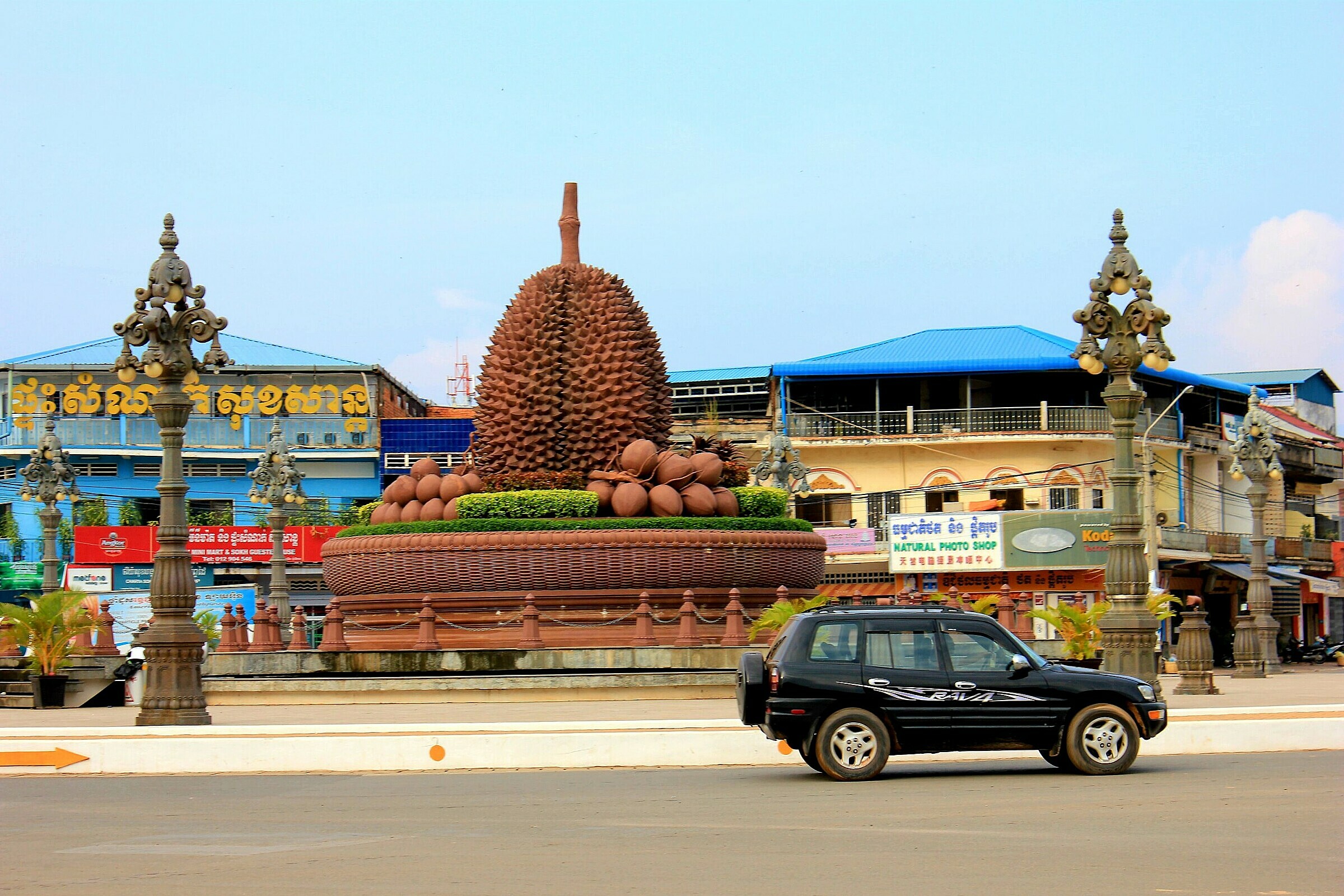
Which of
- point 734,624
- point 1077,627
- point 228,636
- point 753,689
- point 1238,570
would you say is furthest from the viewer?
point 1238,570

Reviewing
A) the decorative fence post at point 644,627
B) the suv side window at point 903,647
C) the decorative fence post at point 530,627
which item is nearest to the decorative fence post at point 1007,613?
the decorative fence post at point 644,627

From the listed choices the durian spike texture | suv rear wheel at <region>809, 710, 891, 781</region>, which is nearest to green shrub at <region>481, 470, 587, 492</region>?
the durian spike texture

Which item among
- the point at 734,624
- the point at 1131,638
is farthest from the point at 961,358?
the point at 1131,638

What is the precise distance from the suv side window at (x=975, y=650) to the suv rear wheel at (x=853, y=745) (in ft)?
2.58

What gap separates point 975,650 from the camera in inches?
490

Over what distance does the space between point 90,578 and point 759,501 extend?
2981 centimetres

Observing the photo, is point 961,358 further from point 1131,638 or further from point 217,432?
point 1131,638

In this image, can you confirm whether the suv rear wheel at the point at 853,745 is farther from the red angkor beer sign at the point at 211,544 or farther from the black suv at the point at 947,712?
the red angkor beer sign at the point at 211,544

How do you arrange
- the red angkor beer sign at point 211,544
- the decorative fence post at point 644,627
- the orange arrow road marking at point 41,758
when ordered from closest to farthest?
1. the orange arrow road marking at point 41,758
2. the decorative fence post at point 644,627
3. the red angkor beer sign at point 211,544

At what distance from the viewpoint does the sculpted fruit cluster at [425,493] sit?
25.6 meters

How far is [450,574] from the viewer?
24109mm

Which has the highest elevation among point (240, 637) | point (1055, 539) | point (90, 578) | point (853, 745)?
point (1055, 539)

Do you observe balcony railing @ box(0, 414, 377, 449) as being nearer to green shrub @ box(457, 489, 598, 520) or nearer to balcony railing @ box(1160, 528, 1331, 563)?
balcony railing @ box(1160, 528, 1331, 563)

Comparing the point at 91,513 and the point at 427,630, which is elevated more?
the point at 91,513
